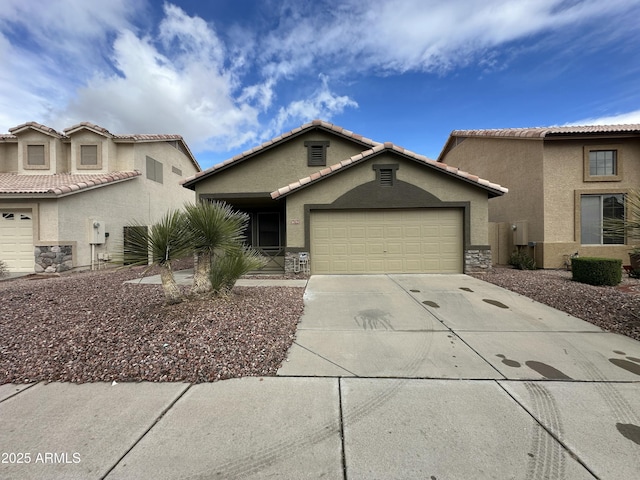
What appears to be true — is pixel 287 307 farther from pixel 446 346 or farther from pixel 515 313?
pixel 515 313

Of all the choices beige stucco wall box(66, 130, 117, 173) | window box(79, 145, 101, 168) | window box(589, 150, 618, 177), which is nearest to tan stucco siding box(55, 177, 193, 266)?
beige stucco wall box(66, 130, 117, 173)

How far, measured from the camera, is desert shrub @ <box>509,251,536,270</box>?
1107 cm

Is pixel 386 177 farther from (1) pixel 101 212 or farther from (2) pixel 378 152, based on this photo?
(1) pixel 101 212

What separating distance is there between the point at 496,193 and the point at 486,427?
30.3 feet

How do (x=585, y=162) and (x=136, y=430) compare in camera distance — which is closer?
(x=136, y=430)

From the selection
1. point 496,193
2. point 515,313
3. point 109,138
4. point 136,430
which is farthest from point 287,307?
point 109,138

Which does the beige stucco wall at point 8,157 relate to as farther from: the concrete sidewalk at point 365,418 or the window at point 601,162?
the window at point 601,162

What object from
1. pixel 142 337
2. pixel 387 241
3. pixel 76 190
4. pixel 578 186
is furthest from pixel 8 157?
pixel 578 186

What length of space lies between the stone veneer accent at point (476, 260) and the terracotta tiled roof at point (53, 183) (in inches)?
587

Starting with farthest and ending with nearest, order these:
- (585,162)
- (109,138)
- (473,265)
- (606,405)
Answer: (109,138), (585,162), (473,265), (606,405)

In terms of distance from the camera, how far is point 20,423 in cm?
250

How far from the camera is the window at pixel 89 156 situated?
551 inches

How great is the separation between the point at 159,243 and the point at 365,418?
13.7 ft

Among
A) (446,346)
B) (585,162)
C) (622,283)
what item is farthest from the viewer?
(585,162)
